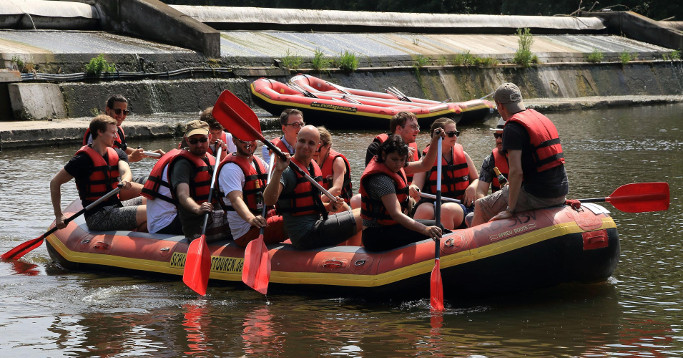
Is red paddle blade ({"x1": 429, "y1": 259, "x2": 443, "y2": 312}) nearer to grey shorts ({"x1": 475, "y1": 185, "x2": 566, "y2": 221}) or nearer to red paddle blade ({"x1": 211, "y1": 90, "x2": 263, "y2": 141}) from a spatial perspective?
grey shorts ({"x1": 475, "y1": 185, "x2": 566, "y2": 221})

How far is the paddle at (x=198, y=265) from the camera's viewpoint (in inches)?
245

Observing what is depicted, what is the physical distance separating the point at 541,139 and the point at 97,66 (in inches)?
443

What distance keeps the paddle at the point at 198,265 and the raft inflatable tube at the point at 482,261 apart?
432mm

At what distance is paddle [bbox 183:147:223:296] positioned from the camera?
6.22 m

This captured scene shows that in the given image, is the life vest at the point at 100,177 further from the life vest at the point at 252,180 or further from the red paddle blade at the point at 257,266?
the red paddle blade at the point at 257,266

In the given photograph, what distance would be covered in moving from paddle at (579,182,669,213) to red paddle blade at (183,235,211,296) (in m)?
2.60

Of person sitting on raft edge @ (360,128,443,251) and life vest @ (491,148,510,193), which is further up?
life vest @ (491,148,510,193)

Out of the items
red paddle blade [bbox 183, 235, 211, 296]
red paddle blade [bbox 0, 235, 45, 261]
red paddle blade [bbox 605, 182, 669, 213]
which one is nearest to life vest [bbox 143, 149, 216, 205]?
red paddle blade [bbox 183, 235, 211, 296]

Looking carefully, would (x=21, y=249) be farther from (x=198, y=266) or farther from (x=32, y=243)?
(x=198, y=266)

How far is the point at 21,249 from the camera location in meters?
7.48

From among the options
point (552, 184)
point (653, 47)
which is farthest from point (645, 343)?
point (653, 47)

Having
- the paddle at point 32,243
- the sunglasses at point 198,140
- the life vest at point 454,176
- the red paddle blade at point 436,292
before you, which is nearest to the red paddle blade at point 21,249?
the paddle at point 32,243

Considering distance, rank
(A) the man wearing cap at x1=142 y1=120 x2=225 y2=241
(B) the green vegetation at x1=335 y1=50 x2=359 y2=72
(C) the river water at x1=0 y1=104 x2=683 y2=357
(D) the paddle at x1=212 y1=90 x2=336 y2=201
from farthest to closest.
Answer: (B) the green vegetation at x1=335 y1=50 x2=359 y2=72
(A) the man wearing cap at x1=142 y1=120 x2=225 y2=241
(D) the paddle at x1=212 y1=90 x2=336 y2=201
(C) the river water at x1=0 y1=104 x2=683 y2=357

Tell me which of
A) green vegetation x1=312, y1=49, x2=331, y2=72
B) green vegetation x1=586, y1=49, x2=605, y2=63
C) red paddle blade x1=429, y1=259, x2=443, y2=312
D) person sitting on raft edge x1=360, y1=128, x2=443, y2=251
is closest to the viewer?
red paddle blade x1=429, y1=259, x2=443, y2=312
